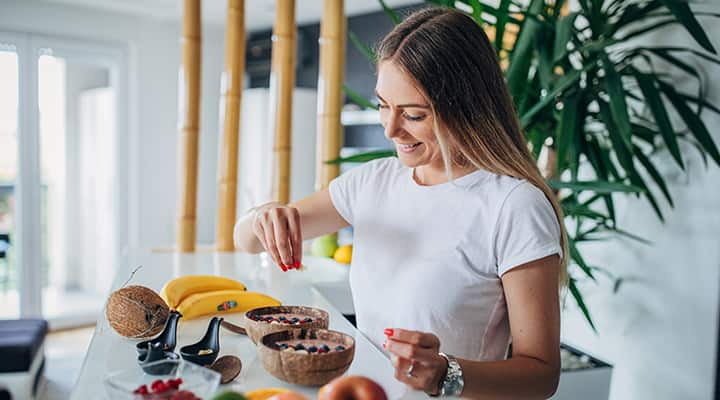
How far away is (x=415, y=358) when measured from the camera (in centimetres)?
91

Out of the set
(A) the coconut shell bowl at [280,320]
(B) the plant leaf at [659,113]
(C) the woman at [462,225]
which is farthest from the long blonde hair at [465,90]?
(B) the plant leaf at [659,113]

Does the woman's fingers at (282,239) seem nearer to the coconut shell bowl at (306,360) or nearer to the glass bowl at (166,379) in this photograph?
the coconut shell bowl at (306,360)

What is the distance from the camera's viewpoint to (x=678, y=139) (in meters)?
2.13

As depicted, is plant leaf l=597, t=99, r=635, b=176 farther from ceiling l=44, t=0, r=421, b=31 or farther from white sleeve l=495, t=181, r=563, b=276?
ceiling l=44, t=0, r=421, b=31

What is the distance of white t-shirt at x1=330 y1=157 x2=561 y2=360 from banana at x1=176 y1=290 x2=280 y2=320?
27cm

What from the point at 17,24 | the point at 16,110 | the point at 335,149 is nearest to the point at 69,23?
the point at 17,24

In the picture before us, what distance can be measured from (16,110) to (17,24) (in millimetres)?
674

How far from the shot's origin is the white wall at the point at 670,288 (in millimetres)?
2053

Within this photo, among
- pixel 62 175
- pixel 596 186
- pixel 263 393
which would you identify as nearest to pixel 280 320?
pixel 263 393

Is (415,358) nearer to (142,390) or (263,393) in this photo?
(263,393)

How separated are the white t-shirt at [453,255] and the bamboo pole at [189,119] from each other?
1.38m

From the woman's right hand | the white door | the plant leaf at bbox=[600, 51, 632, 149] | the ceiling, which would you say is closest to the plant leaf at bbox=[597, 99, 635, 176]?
the plant leaf at bbox=[600, 51, 632, 149]

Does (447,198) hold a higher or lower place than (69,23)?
lower

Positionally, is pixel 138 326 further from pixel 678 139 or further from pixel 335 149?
pixel 678 139
